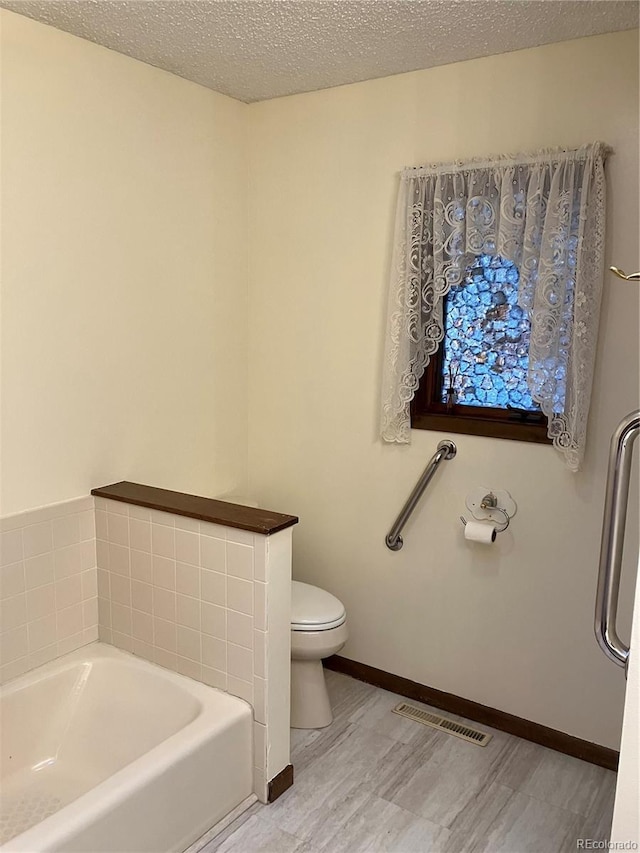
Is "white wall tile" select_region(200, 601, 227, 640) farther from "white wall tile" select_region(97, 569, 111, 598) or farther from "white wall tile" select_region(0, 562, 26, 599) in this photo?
"white wall tile" select_region(0, 562, 26, 599)

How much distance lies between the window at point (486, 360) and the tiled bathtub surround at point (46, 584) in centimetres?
138

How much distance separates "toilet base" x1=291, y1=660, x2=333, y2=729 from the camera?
271 cm

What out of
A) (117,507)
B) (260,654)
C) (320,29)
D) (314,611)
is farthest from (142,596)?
(320,29)

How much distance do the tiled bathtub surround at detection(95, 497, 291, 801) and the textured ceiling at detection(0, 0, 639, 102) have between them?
1557 millimetres

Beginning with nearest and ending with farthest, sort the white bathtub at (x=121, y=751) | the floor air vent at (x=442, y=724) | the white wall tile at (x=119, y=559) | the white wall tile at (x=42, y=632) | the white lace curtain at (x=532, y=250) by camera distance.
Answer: the white bathtub at (x=121, y=751)
the white lace curtain at (x=532, y=250)
the white wall tile at (x=42, y=632)
the white wall tile at (x=119, y=559)
the floor air vent at (x=442, y=724)

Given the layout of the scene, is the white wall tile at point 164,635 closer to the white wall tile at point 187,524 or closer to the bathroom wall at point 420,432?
the white wall tile at point 187,524

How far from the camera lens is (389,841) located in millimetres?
2137

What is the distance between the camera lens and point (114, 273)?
2.58 metres

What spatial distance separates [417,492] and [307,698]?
89 cm

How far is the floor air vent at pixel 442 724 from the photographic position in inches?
105

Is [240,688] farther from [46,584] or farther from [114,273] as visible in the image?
[114,273]

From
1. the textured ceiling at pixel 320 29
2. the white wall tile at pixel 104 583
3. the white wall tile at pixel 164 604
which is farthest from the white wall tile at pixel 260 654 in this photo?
the textured ceiling at pixel 320 29

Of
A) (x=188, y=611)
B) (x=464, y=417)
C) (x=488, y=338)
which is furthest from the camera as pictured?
(x=464, y=417)

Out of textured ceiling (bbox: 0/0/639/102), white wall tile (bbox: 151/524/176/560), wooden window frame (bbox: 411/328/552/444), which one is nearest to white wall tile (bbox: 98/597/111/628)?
white wall tile (bbox: 151/524/176/560)
